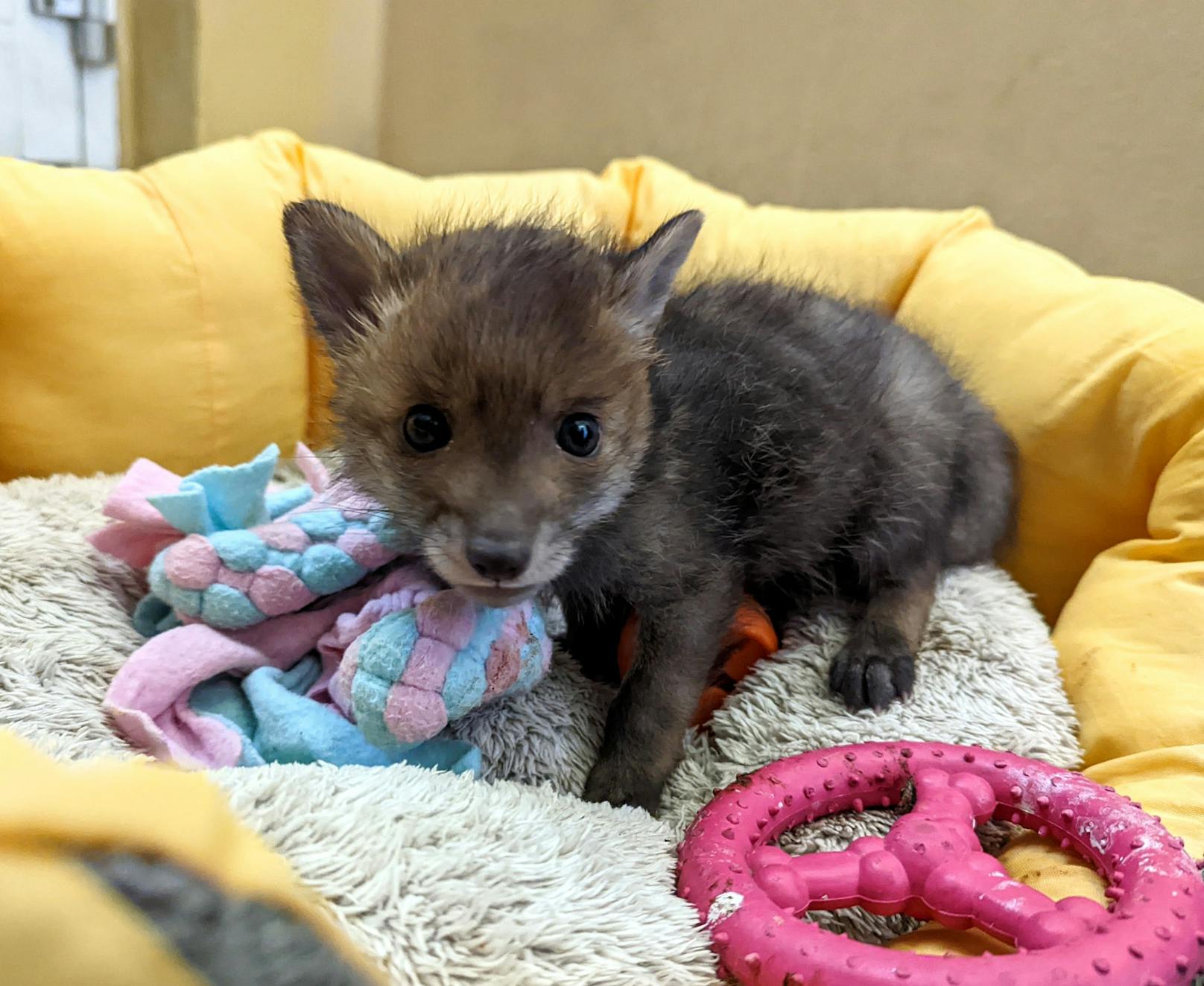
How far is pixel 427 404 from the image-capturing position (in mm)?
1229

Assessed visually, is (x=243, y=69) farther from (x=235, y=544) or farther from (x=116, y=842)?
(x=116, y=842)

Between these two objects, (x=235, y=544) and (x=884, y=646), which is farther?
(x=884, y=646)

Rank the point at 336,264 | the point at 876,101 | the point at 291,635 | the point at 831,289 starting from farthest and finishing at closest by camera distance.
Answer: the point at 876,101
the point at 831,289
the point at 291,635
the point at 336,264

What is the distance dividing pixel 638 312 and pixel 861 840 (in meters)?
0.83

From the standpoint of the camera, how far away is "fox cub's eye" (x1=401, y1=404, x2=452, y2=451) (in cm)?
123

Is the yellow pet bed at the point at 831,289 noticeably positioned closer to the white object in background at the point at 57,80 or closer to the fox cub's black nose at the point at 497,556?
the fox cub's black nose at the point at 497,556

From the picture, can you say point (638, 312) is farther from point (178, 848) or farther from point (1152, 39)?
point (1152, 39)

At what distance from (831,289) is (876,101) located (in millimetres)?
964

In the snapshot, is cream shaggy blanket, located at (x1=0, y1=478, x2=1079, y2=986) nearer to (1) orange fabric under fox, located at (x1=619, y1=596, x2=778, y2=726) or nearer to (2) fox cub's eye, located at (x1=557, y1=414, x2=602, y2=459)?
(1) orange fabric under fox, located at (x1=619, y1=596, x2=778, y2=726)

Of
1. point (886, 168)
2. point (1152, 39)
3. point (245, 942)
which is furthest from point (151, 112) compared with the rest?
point (245, 942)

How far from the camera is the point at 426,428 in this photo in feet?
4.07

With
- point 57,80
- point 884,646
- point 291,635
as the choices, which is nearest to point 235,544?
point 291,635

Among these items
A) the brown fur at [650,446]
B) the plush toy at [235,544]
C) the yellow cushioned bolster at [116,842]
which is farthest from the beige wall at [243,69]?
the yellow cushioned bolster at [116,842]

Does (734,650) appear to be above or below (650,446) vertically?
below
